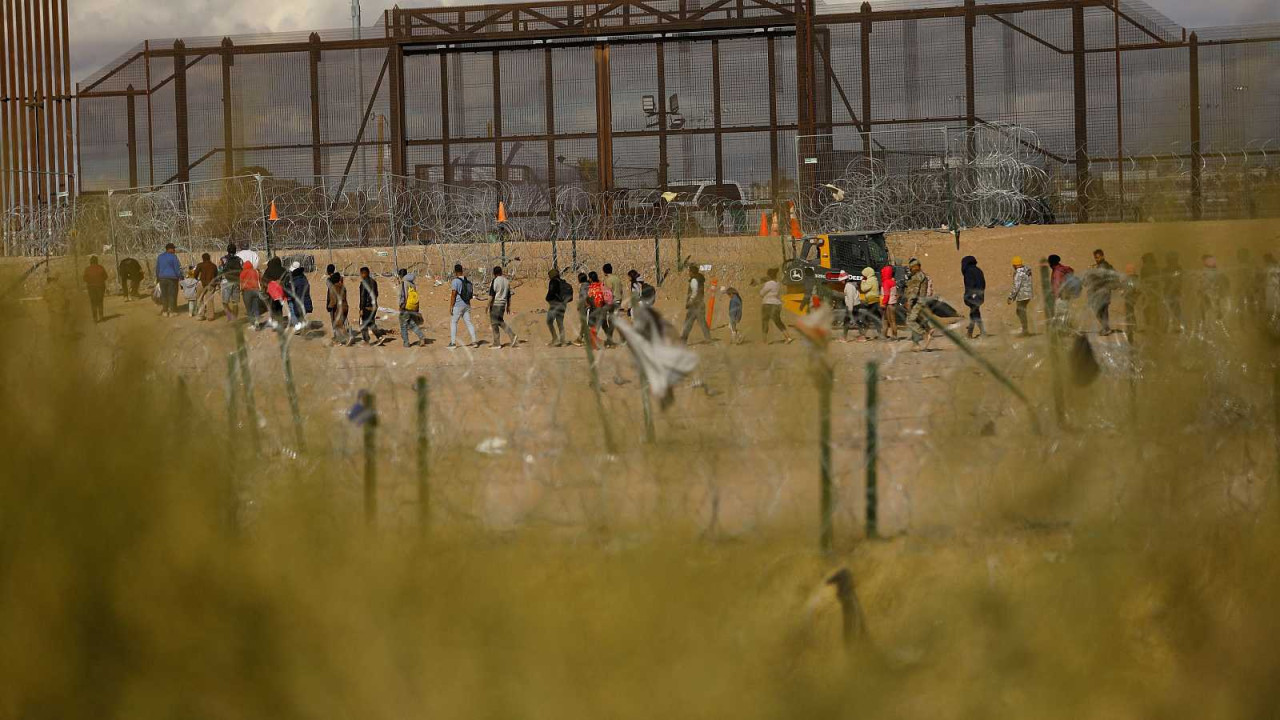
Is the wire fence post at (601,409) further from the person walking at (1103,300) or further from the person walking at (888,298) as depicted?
the person walking at (888,298)

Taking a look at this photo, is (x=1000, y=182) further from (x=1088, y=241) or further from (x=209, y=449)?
(x=209, y=449)

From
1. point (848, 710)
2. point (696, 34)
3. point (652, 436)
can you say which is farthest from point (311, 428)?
point (696, 34)

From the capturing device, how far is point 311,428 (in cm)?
509

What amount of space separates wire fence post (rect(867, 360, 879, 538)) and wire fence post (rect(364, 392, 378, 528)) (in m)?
1.82

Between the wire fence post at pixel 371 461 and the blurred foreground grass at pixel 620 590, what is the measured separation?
0.31ft

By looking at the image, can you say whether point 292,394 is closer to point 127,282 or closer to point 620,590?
point 620,590

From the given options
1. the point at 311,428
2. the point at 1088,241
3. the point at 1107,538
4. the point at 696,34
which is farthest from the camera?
the point at 696,34

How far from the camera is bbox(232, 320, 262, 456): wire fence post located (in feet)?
16.2

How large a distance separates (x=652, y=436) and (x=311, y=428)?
4.57ft

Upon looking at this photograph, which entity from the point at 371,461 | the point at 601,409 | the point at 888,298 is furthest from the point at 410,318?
the point at 601,409

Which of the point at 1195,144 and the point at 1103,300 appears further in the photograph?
the point at 1103,300

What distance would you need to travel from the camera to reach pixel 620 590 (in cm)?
420

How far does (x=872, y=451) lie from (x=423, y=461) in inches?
67.1

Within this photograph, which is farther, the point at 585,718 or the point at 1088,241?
the point at 1088,241
